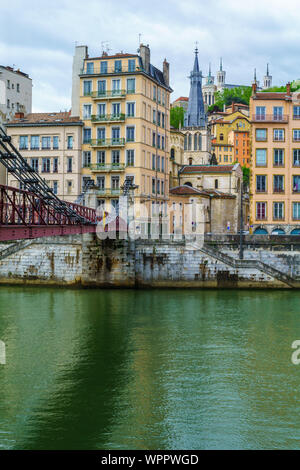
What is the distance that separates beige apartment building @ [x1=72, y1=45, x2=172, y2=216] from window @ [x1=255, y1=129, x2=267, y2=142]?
965cm

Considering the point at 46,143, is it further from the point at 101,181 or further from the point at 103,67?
the point at 103,67

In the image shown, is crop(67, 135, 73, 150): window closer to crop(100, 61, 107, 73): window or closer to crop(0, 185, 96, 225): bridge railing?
crop(100, 61, 107, 73): window

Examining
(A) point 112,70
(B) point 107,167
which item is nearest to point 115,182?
(B) point 107,167

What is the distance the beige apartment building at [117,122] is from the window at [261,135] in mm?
9646

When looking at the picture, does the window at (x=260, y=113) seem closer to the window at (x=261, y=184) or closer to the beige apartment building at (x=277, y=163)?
the beige apartment building at (x=277, y=163)

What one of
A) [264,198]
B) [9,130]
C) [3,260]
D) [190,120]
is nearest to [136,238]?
[3,260]

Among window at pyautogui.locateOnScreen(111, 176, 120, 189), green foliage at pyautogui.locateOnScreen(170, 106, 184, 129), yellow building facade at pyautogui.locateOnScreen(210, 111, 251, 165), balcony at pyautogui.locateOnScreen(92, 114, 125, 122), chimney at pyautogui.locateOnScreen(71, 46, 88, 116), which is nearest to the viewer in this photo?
balcony at pyautogui.locateOnScreen(92, 114, 125, 122)

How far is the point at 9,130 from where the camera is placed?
54438 mm

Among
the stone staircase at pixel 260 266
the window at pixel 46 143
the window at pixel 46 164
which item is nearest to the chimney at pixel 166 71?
the window at pixel 46 143

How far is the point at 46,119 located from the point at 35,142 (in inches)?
106

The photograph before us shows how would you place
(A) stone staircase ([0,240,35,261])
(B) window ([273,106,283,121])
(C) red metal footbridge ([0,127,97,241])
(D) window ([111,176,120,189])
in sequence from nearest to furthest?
(C) red metal footbridge ([0,127,97,241]) → (A) stone staircase ([0,240,35,261]) → (B) window ([273,106,283,121]) → (D) window ([111,176,120,189])

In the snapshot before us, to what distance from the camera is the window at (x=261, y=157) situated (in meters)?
51.4

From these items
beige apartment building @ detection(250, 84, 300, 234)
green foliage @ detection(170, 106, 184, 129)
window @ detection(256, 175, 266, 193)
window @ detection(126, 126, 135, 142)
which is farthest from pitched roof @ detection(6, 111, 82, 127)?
green foliage @ detection(170, 106, 184, 129)

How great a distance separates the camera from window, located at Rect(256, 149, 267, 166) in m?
51.4
